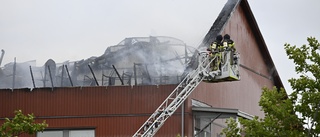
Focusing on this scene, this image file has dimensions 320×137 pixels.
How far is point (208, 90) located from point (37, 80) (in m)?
8.76

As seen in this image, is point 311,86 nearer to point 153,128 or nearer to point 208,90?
point 153,128

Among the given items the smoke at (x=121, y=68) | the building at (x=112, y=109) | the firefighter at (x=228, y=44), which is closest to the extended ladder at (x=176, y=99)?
the firefighter at (x=228, y=44)

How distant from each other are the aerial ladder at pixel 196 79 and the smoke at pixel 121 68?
2888mm

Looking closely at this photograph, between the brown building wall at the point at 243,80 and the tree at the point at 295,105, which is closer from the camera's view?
the tree at the point at 295,105

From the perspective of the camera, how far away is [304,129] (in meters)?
28.9

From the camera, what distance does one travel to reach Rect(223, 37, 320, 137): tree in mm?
28562

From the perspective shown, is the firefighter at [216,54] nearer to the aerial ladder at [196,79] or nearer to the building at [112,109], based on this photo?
the aerial ladder at [196,79]

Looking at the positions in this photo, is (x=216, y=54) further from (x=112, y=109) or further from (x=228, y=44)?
(x=112, y=109)

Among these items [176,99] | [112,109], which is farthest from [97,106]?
[176,99]

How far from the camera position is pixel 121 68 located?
40.7m

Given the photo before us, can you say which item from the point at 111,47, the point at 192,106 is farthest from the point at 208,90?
the point at 111,47

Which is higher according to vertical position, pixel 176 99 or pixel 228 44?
pixel 228 44

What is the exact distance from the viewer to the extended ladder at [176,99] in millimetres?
34938

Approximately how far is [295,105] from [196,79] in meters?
7.83
